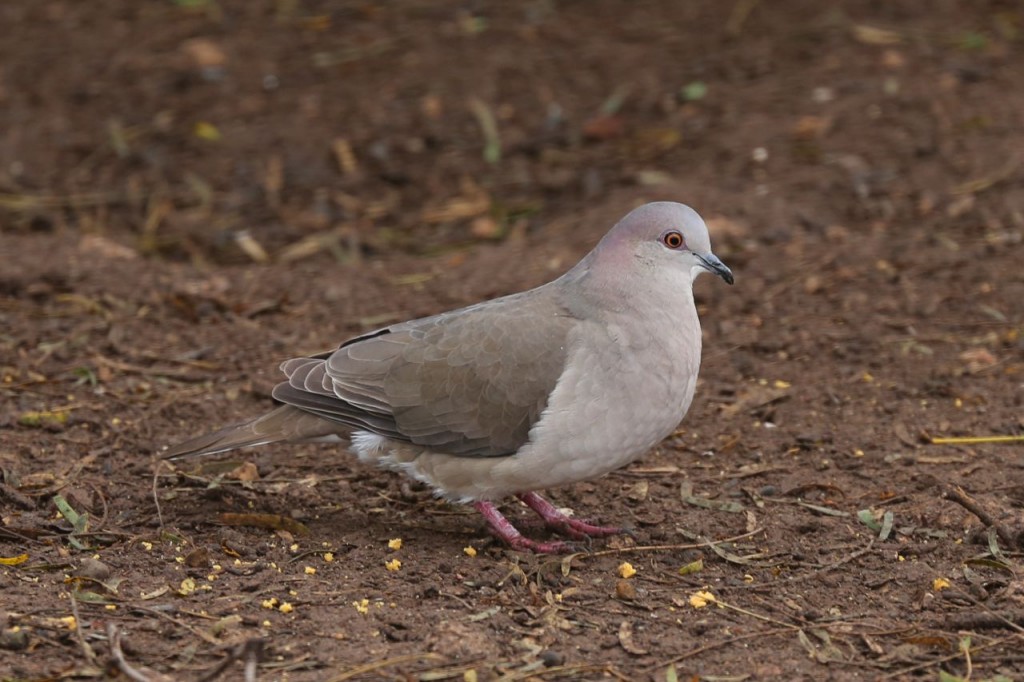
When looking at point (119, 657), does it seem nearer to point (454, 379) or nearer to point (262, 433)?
point (262, 433)

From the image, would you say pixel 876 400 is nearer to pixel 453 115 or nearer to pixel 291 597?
pixel 291 597

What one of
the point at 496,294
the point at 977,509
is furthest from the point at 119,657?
the point at 496,294

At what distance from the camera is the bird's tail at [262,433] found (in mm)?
4797

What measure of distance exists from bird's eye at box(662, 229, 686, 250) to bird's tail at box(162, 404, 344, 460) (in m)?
1.34

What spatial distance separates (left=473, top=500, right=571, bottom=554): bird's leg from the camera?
15.2 feet

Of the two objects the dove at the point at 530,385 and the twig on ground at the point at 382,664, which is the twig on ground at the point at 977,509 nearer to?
the dove at the point at 530,385

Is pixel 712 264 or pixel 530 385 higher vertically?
pixel 712 264

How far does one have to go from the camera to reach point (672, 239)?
4.74 m

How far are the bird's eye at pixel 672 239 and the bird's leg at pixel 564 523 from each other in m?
1.01

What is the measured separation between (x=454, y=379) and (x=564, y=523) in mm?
647

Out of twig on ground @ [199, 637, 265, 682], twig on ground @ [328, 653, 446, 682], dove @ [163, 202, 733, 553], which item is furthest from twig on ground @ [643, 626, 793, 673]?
twig on ground @ [199, 637, 265, 682]

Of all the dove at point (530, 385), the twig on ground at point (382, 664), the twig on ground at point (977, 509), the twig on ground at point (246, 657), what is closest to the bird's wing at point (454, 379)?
the dove at point (530, 385)

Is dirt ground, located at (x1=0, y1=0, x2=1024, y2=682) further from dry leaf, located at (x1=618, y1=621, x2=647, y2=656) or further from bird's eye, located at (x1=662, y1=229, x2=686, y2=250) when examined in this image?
bird's eye, located at (x1=662, y1=229, x2=686, y2=250)

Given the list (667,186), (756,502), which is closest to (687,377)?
(756,502)
